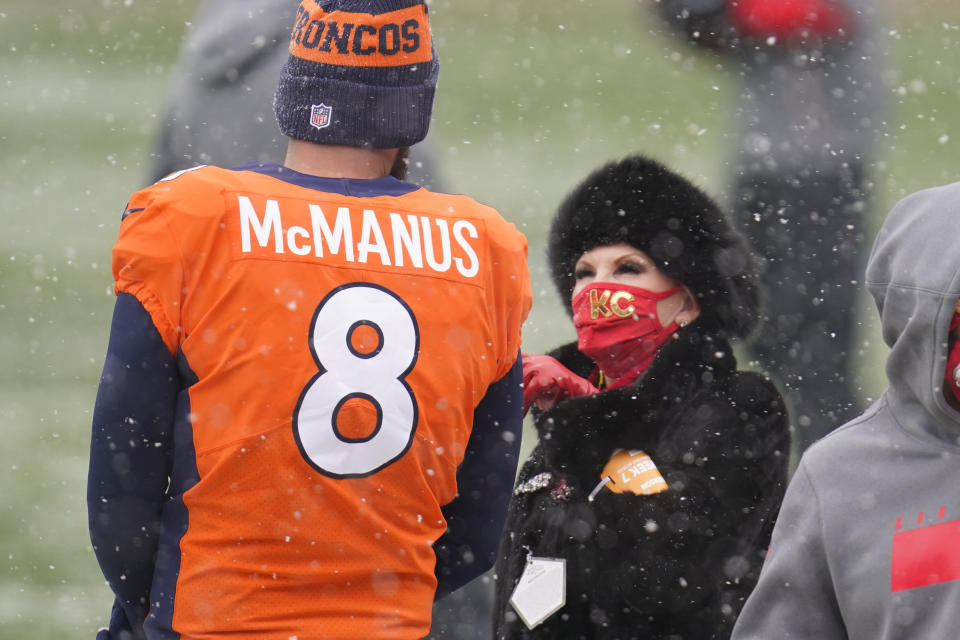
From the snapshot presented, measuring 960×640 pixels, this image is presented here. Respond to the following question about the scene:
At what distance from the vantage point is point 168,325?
190cm

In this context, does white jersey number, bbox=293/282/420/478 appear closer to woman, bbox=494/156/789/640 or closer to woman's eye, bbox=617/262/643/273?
woman, bbox=494/156/789/640

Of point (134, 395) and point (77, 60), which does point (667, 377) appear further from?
point (77, 60)

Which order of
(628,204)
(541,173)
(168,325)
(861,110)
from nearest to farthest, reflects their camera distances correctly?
(168,325) < (628,204) < (861,110) < (541,173)

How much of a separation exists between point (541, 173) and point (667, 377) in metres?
6.64

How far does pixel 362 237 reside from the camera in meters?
1.97

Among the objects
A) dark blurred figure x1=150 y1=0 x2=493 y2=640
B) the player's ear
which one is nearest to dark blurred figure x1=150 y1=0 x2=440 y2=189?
dark blurred figure x1=150 y1=0 x2=493 y2=640

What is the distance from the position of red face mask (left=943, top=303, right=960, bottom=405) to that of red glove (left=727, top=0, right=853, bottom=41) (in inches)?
137

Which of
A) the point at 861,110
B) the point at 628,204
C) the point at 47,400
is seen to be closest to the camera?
the point at 628,204

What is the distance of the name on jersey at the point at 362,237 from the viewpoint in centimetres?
193

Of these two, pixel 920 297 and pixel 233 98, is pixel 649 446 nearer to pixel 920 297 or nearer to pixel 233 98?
pixel 920 297

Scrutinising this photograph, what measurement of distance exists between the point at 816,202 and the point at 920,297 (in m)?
3.37

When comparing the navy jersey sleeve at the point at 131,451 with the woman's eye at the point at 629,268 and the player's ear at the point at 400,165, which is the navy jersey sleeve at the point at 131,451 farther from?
the woman's eye at the point at 629,268

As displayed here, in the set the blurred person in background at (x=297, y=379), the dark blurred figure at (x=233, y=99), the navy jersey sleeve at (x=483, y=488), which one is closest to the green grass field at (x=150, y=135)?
the dark blurred figure at (x=233, y=99)

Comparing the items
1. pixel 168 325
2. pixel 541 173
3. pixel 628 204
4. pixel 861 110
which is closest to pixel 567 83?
pixel 541 173
